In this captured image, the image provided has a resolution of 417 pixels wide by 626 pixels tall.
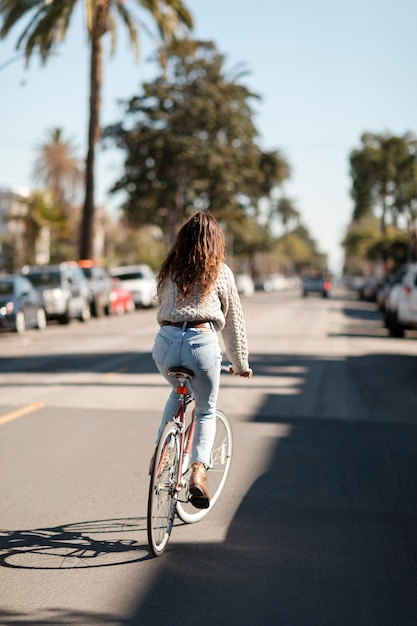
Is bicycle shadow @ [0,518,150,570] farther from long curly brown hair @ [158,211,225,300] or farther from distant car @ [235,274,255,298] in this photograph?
distant car @ [235,274,255,298]

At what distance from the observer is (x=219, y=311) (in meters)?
5.41

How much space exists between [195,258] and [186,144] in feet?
153

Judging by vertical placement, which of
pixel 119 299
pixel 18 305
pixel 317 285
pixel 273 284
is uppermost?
pixel 18 305

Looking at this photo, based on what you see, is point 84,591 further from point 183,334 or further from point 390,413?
point 390,413

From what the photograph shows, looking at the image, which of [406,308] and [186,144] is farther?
[186,144]

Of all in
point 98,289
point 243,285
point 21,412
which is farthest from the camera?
point 243,285

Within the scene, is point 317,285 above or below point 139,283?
below

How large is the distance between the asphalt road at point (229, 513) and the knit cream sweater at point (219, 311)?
1.12 metres

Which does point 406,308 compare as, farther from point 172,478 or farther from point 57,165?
point 57,165

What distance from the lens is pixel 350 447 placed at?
342 inches

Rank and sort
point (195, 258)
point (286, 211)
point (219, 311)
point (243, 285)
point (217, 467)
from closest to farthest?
1. point (195, 258)
2. point (219, 311)
3. point (217, 467)
4. point (243, 285)
5. point (286, 211)

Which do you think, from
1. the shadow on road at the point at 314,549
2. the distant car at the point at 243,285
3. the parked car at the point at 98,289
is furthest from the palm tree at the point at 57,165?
the shadow on road at the point at 314,549

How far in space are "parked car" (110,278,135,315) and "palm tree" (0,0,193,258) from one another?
8.66ft

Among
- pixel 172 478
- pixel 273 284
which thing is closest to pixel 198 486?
pixel 172 478
